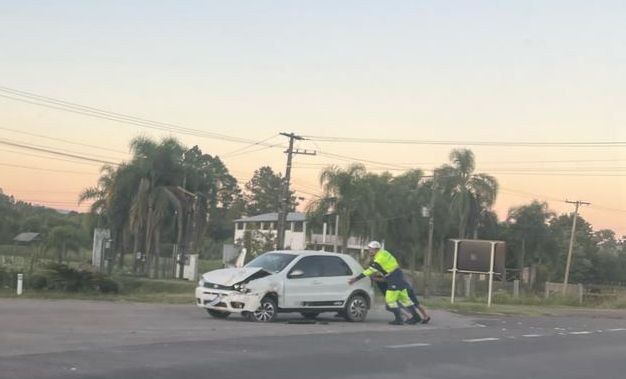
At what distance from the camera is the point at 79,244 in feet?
219

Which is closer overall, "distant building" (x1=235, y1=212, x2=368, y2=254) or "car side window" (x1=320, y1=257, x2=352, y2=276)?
"car side window" (x1=320, y1=257, x2=352, y2=276)

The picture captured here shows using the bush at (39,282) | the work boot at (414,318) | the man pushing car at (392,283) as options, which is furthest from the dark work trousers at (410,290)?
the bush at (39,282)

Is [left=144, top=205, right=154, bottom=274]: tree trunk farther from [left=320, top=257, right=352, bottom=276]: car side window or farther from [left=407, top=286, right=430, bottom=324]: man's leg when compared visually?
[left=407, top=286, right=430, bottom=324]: man's leg

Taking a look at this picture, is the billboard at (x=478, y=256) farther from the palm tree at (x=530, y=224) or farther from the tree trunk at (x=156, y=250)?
the palm tree at (x=530, y=224)

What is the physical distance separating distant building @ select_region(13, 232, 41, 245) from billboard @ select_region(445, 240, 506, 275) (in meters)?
55.6

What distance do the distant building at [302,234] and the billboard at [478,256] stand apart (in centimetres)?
3157

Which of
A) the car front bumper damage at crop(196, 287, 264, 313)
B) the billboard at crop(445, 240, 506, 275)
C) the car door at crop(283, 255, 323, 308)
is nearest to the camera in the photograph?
the car front bumper damage at crop(196, 287, 264, 313)

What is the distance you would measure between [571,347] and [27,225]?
77886mm

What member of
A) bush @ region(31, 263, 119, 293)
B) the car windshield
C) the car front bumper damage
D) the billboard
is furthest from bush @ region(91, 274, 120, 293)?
the car front bumper damage

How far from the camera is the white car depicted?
16.2m

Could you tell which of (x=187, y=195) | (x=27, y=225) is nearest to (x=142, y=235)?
(x=187, y=195)

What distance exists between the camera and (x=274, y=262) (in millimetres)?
17078

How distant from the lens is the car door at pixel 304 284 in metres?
16.7

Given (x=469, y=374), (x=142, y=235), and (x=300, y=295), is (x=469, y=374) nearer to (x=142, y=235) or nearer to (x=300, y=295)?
(x=300, y=295)
